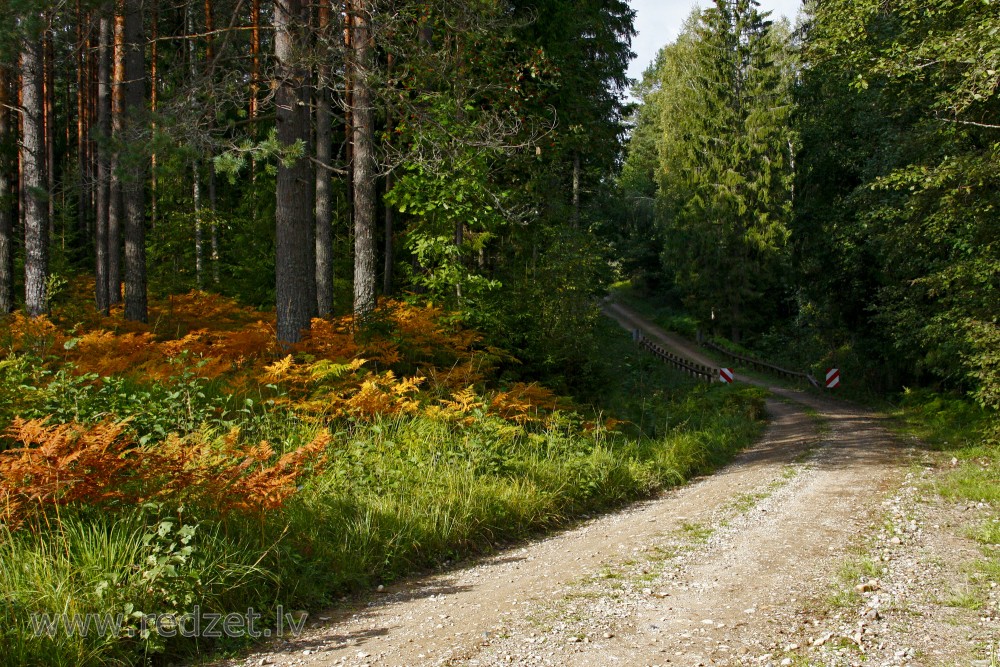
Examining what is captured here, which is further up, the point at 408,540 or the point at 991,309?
the point at 991,309

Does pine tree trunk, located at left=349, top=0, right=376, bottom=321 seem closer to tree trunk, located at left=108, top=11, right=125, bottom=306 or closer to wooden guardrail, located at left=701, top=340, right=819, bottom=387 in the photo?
tree trunk, located at left=108, top=11, right=125, bottom=306

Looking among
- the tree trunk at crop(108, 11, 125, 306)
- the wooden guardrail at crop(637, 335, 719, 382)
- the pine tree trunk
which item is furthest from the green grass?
the wooden guardrail at crop(637, 335, 719, 382)

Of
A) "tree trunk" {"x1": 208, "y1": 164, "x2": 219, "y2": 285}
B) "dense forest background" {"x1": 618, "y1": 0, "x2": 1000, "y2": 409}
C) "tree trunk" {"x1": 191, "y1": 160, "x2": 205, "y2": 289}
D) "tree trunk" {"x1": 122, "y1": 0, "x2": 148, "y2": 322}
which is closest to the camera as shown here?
"dense forest background" {"x1": 618, "y1": 0, "x2": 1000, "y2": 409}

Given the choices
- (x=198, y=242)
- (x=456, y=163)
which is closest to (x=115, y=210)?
(x=198, y=242)

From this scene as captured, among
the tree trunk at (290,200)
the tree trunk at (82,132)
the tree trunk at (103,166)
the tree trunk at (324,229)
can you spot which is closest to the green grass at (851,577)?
the tree trunk at (290,200)

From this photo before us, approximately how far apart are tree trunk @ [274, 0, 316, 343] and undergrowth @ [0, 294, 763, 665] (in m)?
0.57

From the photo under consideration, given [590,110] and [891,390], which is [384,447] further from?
[891,390]

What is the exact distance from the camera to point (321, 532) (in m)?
5.49

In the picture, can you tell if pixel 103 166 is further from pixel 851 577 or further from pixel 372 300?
pixel 851 577

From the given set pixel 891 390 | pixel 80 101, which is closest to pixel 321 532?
pixel 891 390

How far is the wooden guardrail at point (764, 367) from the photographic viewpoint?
29769 millimetres

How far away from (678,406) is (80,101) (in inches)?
1012

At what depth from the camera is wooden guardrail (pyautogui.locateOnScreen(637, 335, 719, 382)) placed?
101 ft

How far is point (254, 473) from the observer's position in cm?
541
